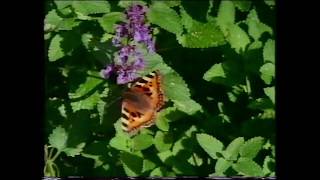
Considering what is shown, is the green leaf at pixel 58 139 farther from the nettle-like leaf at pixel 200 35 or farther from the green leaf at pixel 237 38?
the green leaf at pixel 237 38

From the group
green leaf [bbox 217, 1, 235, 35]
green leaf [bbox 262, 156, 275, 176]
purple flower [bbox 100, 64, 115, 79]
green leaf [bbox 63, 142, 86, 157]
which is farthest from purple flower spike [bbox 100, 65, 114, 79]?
green leaf [bbox 262, 156, 275, 176]

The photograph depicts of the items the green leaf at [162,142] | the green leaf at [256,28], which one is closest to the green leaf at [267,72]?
the green leaf at [256,28]

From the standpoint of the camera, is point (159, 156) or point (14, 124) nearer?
point (14, 124)

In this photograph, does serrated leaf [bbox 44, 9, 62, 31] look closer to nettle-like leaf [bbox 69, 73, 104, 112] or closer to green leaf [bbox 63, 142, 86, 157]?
nettle-like leaf [bbox 69, 73, 104, 112]

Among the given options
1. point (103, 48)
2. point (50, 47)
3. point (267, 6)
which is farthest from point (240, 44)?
point (50, 47)

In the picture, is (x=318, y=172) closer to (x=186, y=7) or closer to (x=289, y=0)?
(x=289, y=0)

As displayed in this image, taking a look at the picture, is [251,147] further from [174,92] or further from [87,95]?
[87,95]
